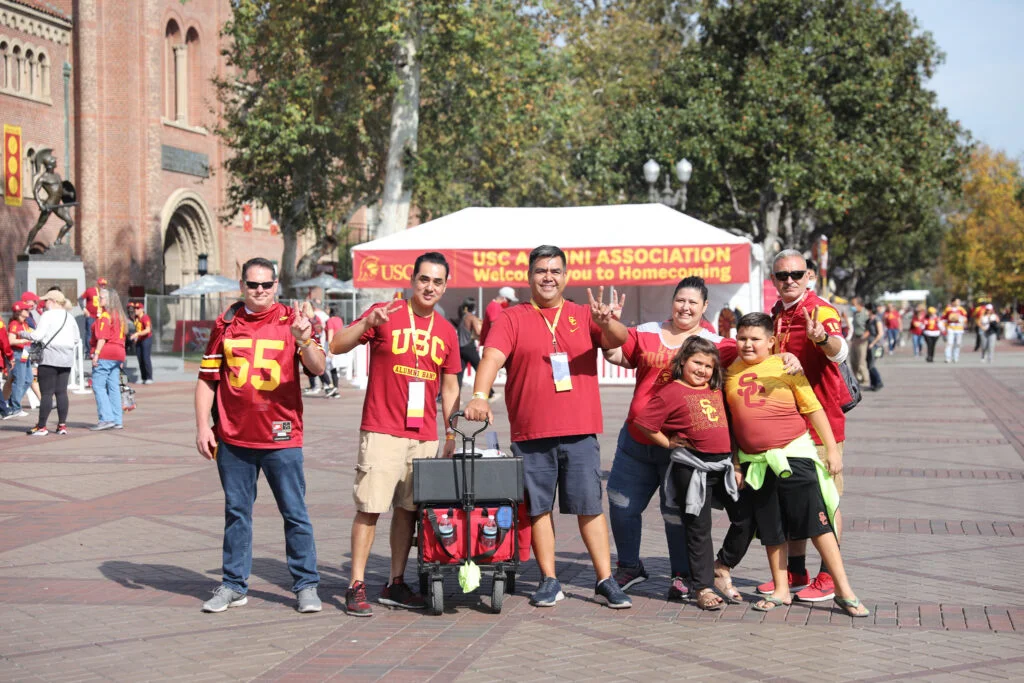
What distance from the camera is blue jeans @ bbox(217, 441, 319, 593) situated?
20.9 feet

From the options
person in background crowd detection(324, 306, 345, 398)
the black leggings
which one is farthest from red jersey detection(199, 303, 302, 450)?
person in background crowd detection(324, 306, 345, 398)

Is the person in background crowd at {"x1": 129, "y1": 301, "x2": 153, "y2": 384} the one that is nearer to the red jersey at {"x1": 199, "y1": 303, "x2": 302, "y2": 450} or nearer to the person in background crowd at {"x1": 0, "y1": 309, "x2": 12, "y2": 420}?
the person in background crowd at {"x1": 0, "y1": 309, "x2": 12, "y2": 420}

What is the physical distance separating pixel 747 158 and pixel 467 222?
717 inches

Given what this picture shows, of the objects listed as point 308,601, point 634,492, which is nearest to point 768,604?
point 634,492

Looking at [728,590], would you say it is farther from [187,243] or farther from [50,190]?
[187,243]

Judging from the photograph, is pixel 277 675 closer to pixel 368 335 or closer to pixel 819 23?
pixel 368 335

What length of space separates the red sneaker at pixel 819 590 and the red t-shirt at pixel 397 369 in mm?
2160

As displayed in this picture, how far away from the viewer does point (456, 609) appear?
6.45 meters

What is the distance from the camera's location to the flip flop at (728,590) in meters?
6.50

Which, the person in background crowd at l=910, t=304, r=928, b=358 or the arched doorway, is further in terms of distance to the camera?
the arched doorway

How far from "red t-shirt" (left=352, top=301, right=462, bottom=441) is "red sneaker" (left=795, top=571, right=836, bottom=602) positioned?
216 cm

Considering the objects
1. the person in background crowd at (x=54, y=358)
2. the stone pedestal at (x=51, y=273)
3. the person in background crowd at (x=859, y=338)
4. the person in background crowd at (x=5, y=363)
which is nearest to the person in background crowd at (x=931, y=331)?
the person in background crowd at (x=859, y=338)

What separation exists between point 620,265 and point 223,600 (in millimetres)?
16255

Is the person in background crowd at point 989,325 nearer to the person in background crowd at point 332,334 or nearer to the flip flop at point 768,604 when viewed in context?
the person in background crowd at point 332,334
